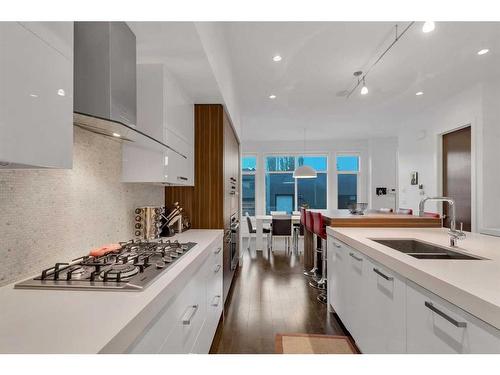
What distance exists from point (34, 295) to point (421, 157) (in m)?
6.38

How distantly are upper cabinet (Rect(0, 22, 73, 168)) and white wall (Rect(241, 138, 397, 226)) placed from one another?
7.16m

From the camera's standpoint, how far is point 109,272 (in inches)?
45.3

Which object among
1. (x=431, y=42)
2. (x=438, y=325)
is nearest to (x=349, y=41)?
(x=431, y=42)

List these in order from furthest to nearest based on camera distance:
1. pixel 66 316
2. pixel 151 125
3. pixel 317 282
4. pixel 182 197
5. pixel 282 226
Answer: pixel 282 226
pixel 317 282
pixel 182 197
pixel 151 125
pixel 66 316

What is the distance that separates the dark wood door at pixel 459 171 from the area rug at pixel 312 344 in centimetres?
324

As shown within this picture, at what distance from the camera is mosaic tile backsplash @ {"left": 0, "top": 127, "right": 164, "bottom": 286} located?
1125 millimetres

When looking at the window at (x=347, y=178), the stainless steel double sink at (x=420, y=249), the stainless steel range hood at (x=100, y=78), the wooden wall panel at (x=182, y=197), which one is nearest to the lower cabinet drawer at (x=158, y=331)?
the stainless steel range hood at (x=100, y=78)

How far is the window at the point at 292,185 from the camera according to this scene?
26.9ft

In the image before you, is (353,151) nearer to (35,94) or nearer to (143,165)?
(143,165)

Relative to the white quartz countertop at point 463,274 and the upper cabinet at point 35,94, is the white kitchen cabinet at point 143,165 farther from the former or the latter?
the white quartz countertop at point 463,274

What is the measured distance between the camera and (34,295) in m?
0.99

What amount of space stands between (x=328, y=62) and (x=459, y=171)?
123 inches

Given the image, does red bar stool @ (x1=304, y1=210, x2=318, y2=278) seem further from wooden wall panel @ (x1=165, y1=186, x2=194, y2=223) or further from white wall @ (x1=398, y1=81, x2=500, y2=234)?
white wall @ (x1=398, y1=81, x2=500, y2=234)

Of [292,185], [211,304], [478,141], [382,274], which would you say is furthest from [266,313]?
[292,185]
